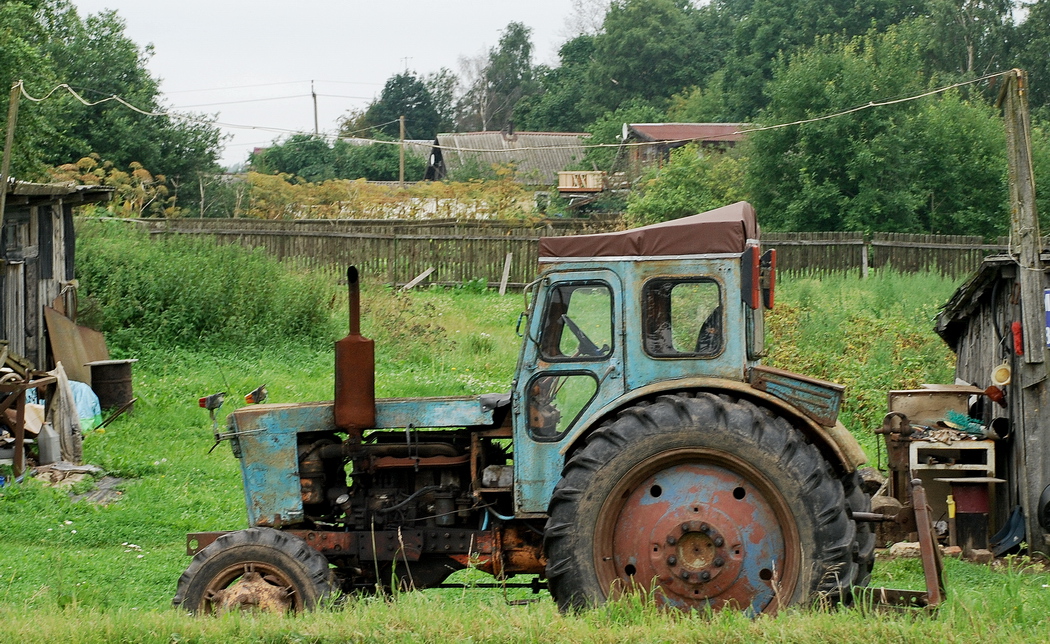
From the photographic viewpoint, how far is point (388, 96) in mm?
65000

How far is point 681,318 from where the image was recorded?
5.66 meters

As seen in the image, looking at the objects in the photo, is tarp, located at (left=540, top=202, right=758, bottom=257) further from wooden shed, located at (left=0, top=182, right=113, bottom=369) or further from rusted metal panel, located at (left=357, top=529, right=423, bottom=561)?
wooden shed, located at (left=0, top=182, right=113, bottom=369)

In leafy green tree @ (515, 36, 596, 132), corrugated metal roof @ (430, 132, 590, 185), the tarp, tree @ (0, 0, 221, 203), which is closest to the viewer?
the tarp

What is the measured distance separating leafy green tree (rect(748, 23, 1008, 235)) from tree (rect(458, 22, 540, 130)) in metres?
45.9

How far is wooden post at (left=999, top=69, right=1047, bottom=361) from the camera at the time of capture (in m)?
8.85

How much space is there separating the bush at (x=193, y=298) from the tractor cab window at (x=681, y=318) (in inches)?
443

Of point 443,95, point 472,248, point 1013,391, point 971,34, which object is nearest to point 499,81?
point 443,95

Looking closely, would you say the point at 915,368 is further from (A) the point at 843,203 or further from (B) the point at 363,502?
(A) the point at 843,203

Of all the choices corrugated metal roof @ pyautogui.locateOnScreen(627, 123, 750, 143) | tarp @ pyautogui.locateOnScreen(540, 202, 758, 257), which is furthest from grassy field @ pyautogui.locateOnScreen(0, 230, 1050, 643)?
corrugated metal roof @ pyautogui.locateOnScreen(627, 123, 750, 143)

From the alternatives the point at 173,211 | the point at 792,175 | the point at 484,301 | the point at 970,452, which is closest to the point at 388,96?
the point at 173,211

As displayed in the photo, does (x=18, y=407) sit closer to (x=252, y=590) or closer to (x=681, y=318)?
(x=252, y=590)

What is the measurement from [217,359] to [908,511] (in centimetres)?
1029

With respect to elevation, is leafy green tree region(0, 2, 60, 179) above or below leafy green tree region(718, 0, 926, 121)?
below

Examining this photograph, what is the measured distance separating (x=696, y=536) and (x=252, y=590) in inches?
96.2
